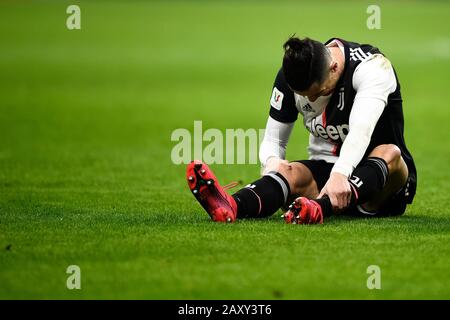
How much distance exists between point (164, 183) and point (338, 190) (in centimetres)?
406

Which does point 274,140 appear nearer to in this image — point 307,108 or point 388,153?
point 307,108

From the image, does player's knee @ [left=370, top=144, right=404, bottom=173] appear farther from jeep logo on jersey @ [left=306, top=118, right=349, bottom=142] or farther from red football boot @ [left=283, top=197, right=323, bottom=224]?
red football boot @ [left=283, top=197, right=323, bottom=224]

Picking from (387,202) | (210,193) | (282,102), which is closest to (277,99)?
(282,102)

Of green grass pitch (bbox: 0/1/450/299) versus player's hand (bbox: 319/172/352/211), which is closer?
green grass pitch (bbox: 0/1/450/299)

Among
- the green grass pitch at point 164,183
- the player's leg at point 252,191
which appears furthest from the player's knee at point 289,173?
the green grass pitch at point 164,183

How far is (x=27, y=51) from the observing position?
33000mm

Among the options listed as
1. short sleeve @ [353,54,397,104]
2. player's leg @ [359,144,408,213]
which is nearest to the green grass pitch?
player's leg @ [359,144,408,213]

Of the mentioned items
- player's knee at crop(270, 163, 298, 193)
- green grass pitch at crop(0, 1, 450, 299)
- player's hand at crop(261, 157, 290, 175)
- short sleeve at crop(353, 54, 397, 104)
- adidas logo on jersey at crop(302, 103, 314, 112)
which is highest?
short sleeve at crop(353, 54, 397, 104)

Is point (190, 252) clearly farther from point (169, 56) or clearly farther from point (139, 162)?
point (169, 56)

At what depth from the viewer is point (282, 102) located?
28.3ft

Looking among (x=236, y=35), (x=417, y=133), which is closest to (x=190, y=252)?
(x=417, y=133)

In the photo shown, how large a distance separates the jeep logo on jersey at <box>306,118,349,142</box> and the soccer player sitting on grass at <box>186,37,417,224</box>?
0.4 inches

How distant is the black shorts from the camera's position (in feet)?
28.5

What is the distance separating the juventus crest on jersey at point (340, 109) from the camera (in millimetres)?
8320
